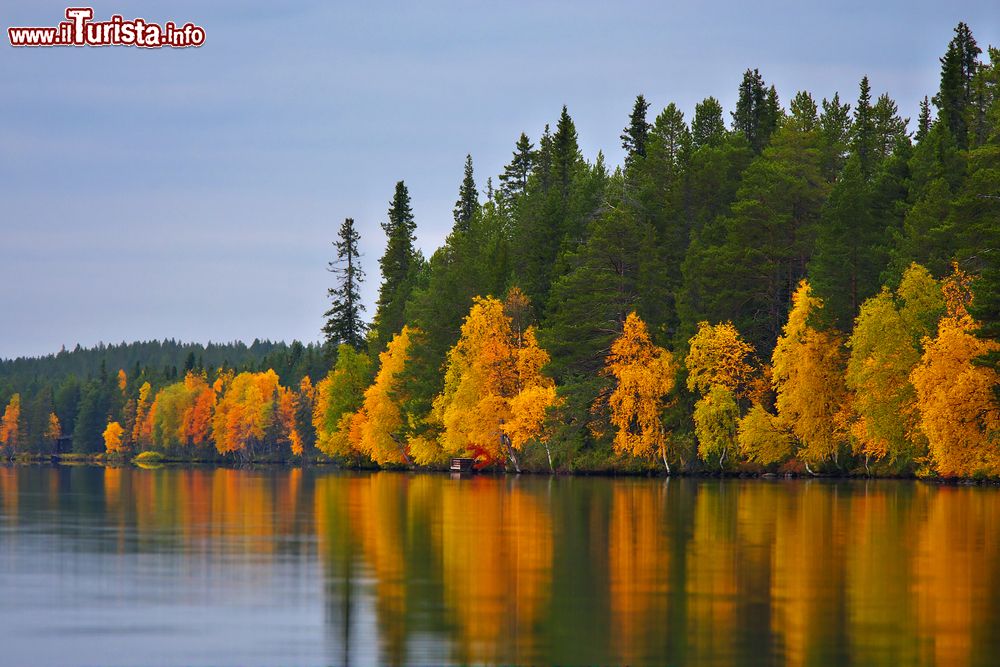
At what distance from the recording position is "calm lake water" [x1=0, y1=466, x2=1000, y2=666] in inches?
772

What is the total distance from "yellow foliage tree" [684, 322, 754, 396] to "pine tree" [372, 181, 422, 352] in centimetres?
5094

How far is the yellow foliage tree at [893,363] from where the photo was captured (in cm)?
8081

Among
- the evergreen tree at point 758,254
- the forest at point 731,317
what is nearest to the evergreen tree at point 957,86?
the forest at point 731,317

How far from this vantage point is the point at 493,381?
109 metres

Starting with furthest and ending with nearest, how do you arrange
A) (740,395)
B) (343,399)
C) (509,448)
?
(343,399) → (509,448) → (740,395)

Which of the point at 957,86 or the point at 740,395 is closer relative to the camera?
the point at 740,395

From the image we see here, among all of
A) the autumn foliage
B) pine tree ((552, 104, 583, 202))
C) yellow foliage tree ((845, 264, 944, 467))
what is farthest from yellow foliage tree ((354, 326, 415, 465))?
yellow foliage tree ((845, 264, 944, 467))

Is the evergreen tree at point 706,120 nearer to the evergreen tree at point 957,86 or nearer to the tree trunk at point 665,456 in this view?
the evergreen tree at point 957,86

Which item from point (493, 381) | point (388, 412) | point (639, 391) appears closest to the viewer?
point (639, 391)

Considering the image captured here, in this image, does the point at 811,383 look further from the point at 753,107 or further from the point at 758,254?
the point at 753,107

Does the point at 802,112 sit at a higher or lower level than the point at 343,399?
higher

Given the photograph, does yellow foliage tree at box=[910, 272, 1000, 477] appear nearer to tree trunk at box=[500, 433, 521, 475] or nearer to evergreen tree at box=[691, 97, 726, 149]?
tree trunk at box=[500, 433, 521, 475]

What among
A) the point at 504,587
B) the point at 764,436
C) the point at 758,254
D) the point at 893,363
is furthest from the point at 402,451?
the point at 504,587

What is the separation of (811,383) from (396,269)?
7415cm
